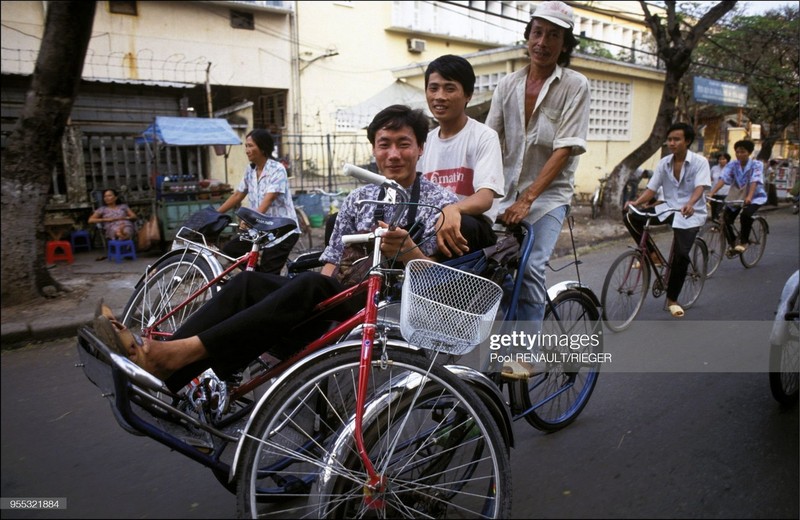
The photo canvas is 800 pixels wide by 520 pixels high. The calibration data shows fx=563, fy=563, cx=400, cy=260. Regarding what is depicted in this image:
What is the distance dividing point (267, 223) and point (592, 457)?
2.02 metres

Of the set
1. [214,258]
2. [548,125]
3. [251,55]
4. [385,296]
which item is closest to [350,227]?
[385,296]

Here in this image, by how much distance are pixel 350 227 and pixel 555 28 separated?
5.02ft

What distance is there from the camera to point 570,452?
2.87 metres

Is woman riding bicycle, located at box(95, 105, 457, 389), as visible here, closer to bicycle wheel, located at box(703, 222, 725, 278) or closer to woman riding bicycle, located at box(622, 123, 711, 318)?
woman riding bicycle, located at box(622, 123, 711, 318)

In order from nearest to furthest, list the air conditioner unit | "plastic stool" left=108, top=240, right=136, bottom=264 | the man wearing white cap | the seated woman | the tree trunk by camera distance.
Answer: the man wearing white cap → the tree trunk → "plastic stool" left=108, top=240, right=136, bottom=264 → the seated woman → the air conditioner unit

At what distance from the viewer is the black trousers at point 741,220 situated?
7.10m

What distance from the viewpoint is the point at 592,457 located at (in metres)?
2.82

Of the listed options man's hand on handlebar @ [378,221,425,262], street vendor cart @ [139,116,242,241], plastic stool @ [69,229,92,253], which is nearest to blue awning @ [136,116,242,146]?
street vendor cart @ [139,116,242,241]

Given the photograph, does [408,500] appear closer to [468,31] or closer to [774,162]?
[774,162]

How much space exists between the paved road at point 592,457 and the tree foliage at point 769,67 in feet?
12.5

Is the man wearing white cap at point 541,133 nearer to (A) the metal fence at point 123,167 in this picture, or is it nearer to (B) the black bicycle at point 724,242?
(B) the black bicycle at point 724,242

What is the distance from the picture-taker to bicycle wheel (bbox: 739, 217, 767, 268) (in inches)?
295

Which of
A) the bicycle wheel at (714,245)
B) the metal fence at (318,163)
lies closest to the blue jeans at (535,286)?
the bicycle wheel at (714,245)

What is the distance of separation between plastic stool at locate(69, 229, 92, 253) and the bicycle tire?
872 cm
